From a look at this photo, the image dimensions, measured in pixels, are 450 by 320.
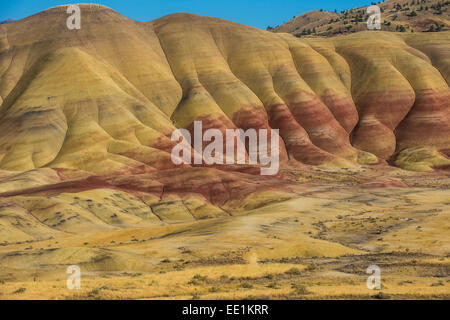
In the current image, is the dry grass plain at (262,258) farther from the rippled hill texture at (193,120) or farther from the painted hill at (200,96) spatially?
the painted hill at (200,96)

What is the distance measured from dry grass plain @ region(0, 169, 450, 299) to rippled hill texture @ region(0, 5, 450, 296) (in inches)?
39.1

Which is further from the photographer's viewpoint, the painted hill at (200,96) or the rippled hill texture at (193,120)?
the painted hill at (200,96)

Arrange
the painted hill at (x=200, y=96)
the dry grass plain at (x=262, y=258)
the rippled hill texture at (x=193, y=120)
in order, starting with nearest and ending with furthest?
the dry grass plain at (x=262, y=258) < the rippled hill texture at (x=193, y=120) < the painted hill at (x=200, y=96)

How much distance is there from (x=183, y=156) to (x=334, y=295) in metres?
103

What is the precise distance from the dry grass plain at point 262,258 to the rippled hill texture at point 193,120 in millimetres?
993

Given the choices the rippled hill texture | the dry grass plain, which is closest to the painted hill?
the rippled hill texture

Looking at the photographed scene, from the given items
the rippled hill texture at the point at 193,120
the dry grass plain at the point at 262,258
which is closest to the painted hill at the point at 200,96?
the rippled hill texture at the point at 193,120

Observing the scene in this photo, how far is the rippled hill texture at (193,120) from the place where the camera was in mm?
83500

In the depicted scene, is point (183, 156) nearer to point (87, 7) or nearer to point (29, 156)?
point (29, 156)

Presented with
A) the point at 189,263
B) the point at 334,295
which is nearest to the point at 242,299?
the point at 334,295

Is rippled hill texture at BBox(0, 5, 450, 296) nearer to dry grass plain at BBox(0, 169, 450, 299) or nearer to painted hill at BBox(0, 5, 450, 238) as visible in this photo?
painted hill at BBox(0, 5, 450, 238)

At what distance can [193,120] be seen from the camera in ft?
512

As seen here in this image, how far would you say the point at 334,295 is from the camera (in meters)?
29.6

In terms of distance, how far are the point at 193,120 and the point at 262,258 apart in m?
111
